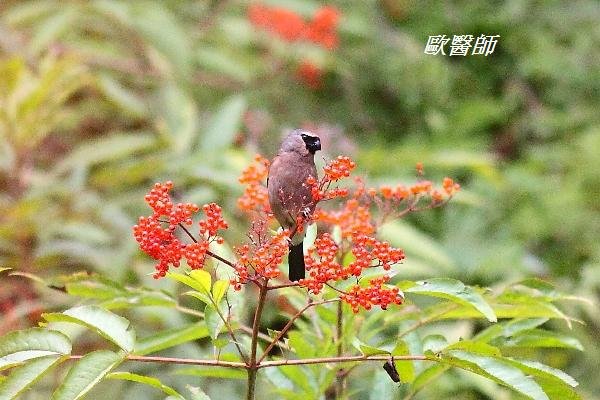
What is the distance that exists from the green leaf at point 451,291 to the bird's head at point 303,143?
10.9 inches

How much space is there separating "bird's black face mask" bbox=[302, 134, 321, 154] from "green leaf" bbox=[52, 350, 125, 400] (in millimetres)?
451

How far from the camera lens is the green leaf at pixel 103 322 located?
1287mm

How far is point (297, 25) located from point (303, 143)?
3060mm

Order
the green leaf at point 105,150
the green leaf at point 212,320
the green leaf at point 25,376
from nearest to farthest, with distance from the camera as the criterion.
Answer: the green leaf at point 25,376
the green leaf at point 212,320
the green leaf at point 105,150

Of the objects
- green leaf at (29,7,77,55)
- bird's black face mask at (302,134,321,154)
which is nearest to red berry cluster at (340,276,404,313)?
bird's black face mask at (302,134,321,154)

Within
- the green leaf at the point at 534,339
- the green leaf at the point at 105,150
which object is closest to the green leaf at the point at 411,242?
the green leaf at the point at 105,150

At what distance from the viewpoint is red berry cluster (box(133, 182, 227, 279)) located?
1.25 m

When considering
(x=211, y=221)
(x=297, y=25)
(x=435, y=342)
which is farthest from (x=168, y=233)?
(x=297, y=25)

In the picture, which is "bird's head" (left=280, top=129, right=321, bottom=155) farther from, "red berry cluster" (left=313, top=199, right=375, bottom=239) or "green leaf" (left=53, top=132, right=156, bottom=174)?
"green leaf" (left=53, top=132, right=156, bottom=174)

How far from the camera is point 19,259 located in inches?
124

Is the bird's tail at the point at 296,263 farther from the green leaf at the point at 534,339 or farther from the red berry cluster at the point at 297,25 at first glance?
the red berry cluster at the point at 297,25

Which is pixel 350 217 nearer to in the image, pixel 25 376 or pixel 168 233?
pixel 168 233

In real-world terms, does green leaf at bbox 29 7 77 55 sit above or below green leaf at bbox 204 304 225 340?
above

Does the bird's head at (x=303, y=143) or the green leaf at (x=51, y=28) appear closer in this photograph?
the bird's head at (x=303, y=143)
